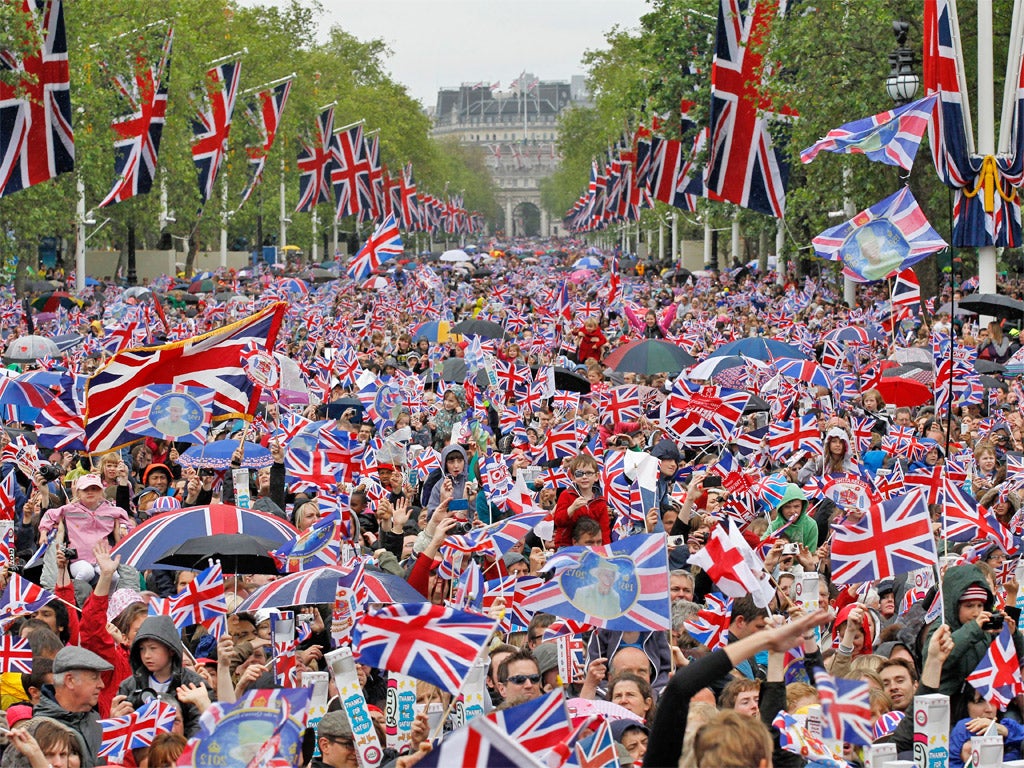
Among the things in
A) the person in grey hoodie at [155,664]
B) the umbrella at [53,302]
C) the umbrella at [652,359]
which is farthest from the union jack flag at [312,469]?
the umbrella at [53,302]

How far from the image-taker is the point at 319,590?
909cm

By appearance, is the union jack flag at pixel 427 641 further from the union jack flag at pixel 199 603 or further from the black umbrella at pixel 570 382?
the black umbrella at pixel 570 382

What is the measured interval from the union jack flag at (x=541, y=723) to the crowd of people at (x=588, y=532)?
16.5 inches

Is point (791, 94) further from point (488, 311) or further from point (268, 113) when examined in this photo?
point (268, 113)

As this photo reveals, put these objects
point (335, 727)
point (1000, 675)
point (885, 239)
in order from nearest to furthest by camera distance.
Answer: point (335, 727)
point (1000, 675)
point (885, 239)

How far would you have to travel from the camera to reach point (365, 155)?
2520 inches

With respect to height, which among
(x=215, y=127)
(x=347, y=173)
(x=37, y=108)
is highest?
(x=215, y=127)

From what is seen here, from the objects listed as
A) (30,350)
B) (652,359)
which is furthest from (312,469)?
(30,350)

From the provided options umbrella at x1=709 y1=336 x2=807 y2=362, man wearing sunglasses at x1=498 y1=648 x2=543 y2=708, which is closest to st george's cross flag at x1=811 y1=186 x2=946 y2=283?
umbrella at x1=709 y1=336 x2=807 y2=362

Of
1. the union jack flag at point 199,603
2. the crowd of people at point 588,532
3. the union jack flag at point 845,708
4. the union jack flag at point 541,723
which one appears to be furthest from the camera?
the union jack flag at point 199,603

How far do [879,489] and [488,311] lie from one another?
22293 millimetres

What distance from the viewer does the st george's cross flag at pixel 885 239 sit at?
17.3 meters

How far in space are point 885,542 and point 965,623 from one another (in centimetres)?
67

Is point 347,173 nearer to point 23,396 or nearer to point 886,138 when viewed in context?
point 886,138
